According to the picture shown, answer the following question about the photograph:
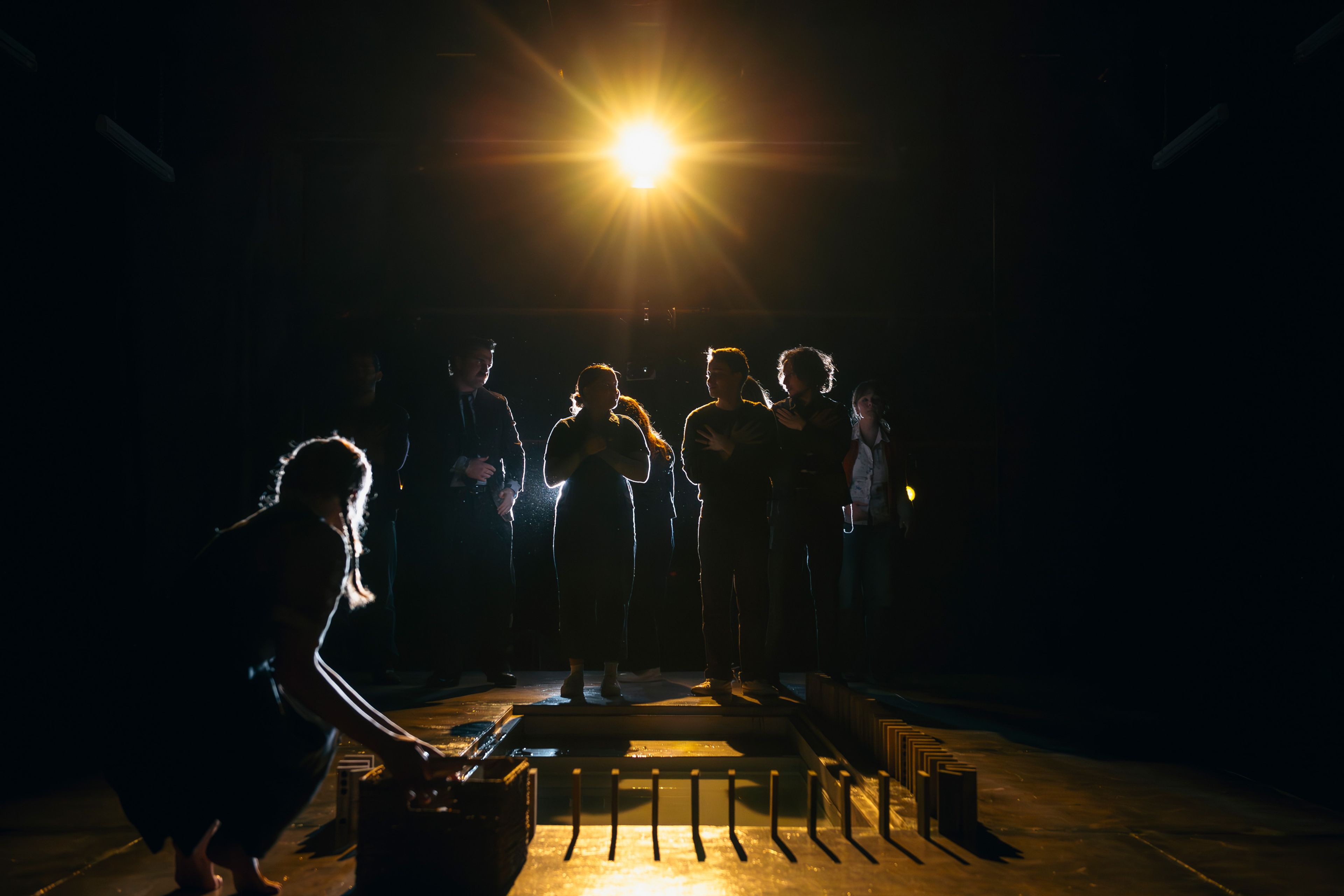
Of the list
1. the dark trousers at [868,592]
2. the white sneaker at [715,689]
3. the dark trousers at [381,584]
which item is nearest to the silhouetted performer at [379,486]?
the dark trousers at [381,584]

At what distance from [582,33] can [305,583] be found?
413cm

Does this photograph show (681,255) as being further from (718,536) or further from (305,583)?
(305,583)

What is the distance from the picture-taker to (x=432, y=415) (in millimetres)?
5023

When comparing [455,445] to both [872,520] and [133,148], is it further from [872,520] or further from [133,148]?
[872,520]

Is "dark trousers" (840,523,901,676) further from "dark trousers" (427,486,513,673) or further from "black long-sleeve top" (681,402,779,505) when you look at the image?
"dark trousers" (427,486,513,673)

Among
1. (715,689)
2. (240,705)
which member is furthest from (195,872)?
(715,689)

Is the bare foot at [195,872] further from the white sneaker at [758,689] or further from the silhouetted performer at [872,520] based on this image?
the silhouetted performer at [872,520]

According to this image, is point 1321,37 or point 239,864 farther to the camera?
point 1321,37

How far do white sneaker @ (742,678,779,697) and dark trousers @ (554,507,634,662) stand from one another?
2.28 ft

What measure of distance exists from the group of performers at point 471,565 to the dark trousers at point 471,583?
13 millimetres

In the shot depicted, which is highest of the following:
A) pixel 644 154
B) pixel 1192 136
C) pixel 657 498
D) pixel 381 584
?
pixel 644 154

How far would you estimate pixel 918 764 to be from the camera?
2.65 metres

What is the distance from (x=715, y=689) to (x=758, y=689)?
271 mm

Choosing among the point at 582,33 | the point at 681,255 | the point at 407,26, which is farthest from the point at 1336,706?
the point at 407,26
